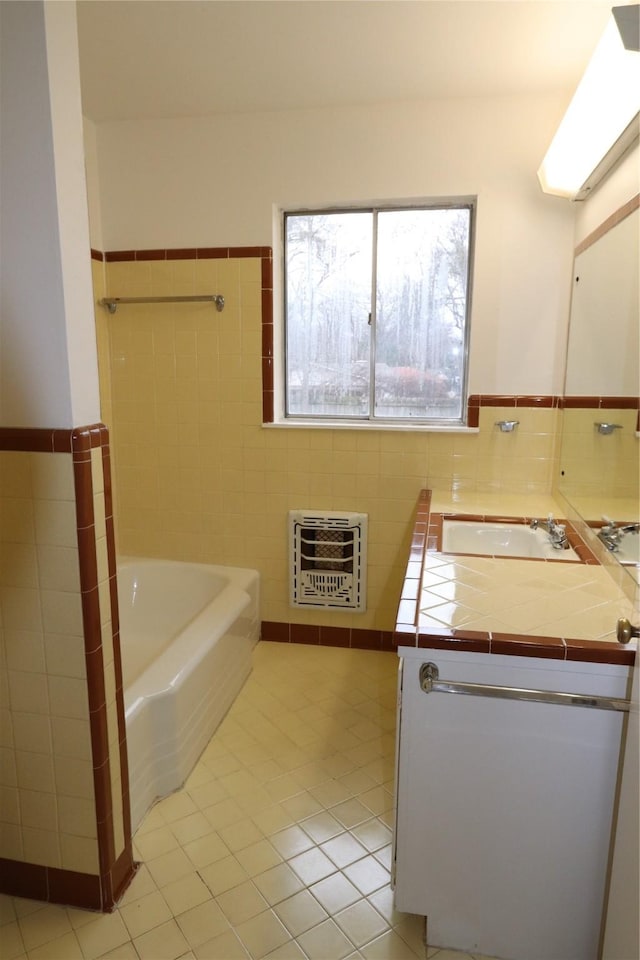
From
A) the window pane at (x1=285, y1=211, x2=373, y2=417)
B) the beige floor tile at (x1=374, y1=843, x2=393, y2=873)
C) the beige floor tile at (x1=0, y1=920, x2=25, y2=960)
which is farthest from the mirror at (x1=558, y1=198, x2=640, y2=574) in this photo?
the beige floor tile at (x1=0, y1=920, x2=25, y2=960)

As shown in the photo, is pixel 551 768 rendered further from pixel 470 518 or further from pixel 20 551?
pixel 20 551

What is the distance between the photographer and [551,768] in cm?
131

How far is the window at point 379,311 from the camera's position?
2725 mm

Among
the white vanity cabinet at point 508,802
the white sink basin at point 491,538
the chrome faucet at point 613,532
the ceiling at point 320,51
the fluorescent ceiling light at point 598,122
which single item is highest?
the ceiling at point 320,51

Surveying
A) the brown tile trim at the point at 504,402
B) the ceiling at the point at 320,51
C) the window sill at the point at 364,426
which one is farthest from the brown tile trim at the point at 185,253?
the brown tile trim at the point at 504,402

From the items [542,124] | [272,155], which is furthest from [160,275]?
[542,124]

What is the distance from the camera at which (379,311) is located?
280 centimetres

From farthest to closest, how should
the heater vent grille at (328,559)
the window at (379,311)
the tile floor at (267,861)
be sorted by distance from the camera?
the heater vent grille at (328,559), the window at (379,311), the tile floor at (267,861)

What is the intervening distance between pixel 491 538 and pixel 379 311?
1.19 meters

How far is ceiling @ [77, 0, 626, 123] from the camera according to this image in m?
1.88

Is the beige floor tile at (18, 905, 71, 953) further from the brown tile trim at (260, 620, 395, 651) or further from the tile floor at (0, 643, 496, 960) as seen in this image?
the brown tile trim at (260, 620, 395, 651)

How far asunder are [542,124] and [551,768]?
2385 millimetres

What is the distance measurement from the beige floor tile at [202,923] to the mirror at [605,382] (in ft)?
4.38

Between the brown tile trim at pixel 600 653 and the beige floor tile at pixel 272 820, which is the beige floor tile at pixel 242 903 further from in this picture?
the brown tile trim at pixel 600 653
